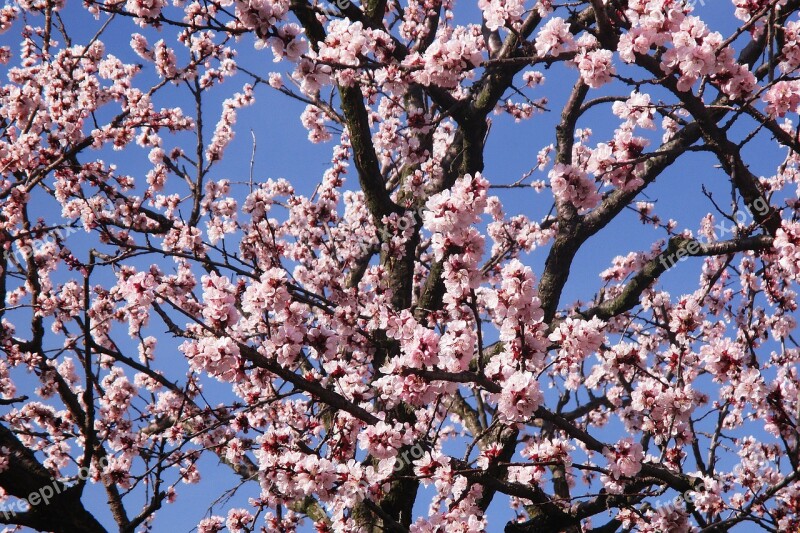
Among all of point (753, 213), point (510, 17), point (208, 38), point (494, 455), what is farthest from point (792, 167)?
point (208, 38)

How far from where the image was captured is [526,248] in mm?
8242

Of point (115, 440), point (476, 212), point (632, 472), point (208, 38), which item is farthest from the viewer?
point (208, 38)

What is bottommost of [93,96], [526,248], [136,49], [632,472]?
[632,472]

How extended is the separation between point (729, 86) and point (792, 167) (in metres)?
4.06

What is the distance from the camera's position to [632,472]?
12.9ft

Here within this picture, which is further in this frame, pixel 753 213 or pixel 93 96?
pixel 93 96

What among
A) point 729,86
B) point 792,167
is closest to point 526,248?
point 792,167

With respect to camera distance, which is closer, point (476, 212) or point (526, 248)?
point (476, 212)

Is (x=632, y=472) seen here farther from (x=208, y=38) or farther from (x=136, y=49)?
(x=136, y=49)

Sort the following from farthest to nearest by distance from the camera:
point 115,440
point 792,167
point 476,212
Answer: point 792,167 < point 115,440 < point 476,212

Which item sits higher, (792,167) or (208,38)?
(208,38)

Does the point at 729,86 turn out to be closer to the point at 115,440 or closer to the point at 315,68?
the point at 315,68

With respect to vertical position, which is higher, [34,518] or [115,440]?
[115,440]

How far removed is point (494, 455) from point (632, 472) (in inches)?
35.2
